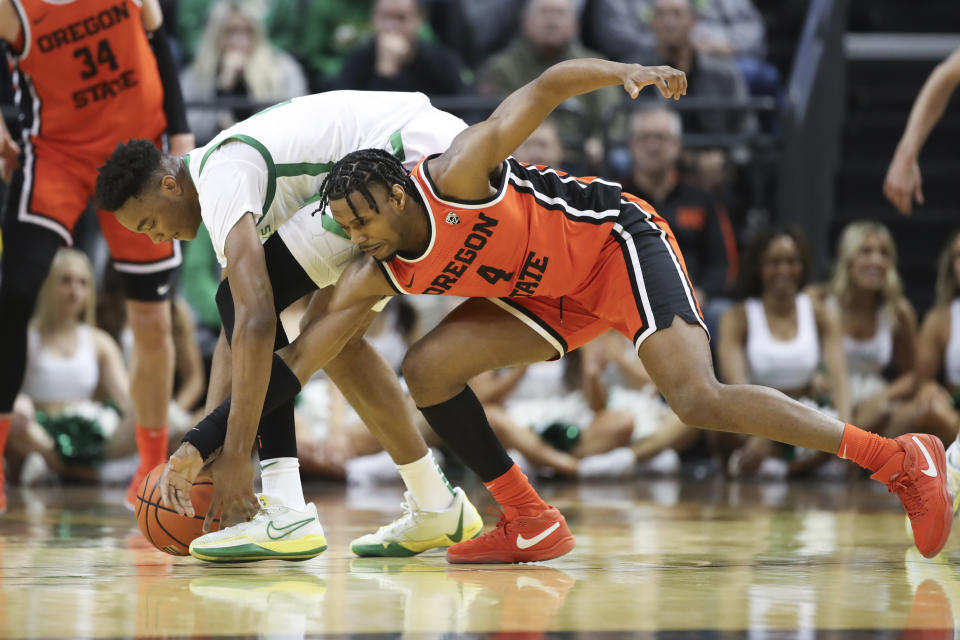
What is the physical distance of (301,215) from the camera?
333 cm

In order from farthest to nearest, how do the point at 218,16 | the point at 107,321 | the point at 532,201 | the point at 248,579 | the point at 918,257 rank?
1. the point at 918,257
2. the point at 218,16
3. the point at 107,321
4. the point at 532,201
5. the point at 248,579

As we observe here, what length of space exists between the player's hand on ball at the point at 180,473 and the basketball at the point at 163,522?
0.46 ft

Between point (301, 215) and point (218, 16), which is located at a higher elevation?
point (218, 16)

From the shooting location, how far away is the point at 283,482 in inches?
130

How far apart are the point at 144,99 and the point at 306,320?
4.47ft

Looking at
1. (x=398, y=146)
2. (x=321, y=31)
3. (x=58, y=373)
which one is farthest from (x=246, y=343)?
(x=321, y=31)

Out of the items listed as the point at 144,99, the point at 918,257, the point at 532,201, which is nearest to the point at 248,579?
the point at 532,201

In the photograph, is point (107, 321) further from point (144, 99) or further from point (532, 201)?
point (532, 201)

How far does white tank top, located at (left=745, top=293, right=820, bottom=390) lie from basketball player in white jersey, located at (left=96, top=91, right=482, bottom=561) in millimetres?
3390

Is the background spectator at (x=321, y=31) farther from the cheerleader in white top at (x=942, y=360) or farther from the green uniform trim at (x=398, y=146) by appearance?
the green uniform trim at (x=398, y=146)

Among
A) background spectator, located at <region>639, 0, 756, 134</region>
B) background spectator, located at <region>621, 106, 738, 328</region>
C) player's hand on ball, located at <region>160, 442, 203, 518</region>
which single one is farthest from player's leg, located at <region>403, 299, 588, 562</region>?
background spectator, located at <region>639, 0, 756, 134</region>

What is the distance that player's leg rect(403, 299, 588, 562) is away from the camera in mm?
3359

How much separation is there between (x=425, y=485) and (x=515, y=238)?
0.78 metres

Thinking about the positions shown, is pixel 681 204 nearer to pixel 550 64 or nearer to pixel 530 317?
pixel 550 64
